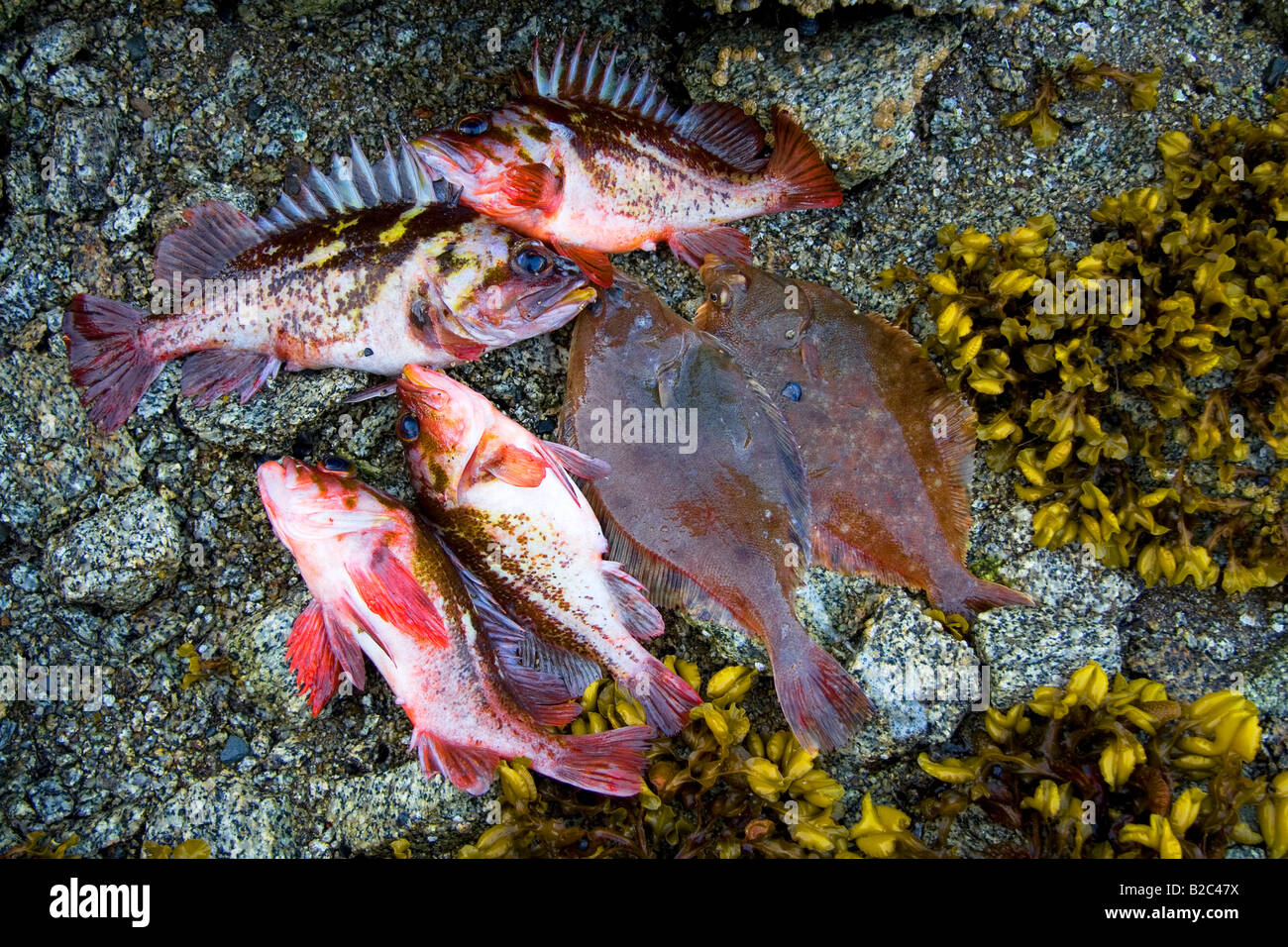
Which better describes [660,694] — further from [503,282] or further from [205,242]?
[205,242]

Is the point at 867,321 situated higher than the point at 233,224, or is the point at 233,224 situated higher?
the point at 233,224

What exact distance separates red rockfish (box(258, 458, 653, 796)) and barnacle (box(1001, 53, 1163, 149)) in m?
3.55

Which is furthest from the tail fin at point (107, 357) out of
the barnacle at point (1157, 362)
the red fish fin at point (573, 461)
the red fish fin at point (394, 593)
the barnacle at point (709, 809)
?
the barnacle at point (1157, 362)

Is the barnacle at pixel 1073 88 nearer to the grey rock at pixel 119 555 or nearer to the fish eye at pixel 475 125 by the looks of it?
the fish eye at pixel 475 125

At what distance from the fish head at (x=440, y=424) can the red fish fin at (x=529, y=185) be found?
0.86 m

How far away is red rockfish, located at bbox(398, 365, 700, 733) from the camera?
3.86 m

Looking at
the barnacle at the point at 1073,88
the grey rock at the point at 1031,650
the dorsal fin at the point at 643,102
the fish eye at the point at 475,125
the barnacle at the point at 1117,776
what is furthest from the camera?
the barnacle at the point at 1073,88

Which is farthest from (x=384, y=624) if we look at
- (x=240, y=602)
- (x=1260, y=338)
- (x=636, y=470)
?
(x=1260, y=338)

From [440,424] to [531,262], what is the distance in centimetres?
83

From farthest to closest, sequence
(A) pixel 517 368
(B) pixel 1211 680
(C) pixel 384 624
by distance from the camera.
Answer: (A) pixel 517 368
(B) pixel 1211 680
(C) pixel 384 624

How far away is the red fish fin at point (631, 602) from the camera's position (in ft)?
13.5

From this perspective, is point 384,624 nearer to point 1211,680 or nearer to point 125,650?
point 125,650
